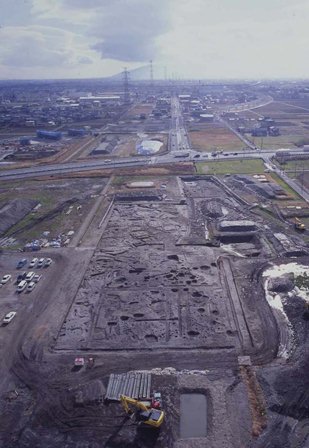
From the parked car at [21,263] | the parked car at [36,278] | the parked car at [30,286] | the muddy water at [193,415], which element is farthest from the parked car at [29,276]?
the muddy water at [193,415]

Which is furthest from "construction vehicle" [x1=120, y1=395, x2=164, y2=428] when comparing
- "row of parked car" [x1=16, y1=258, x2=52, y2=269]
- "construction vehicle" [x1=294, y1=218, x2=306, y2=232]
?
"construction vehicle" [x1=294, y1=218, x2=306, y2=232]

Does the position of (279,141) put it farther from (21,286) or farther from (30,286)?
(21,286)

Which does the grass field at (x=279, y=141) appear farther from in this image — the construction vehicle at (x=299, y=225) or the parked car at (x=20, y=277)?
the parked car at (x=20, y=277)

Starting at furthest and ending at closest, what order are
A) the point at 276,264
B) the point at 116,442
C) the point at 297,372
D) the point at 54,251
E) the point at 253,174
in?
the point at 253,174 → the point at 54,251 → the point at 276,264 → the point at 297,372 → the point at 116,442

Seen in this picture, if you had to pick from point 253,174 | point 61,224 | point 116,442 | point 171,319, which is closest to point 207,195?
point 253,174

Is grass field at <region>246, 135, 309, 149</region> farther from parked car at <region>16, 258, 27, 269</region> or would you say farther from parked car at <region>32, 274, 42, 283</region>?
parked car at <region>32, 274, 42, 283</region>

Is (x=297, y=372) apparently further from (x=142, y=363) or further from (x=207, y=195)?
(x=207, y=195)

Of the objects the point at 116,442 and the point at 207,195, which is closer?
the point at 116,442
